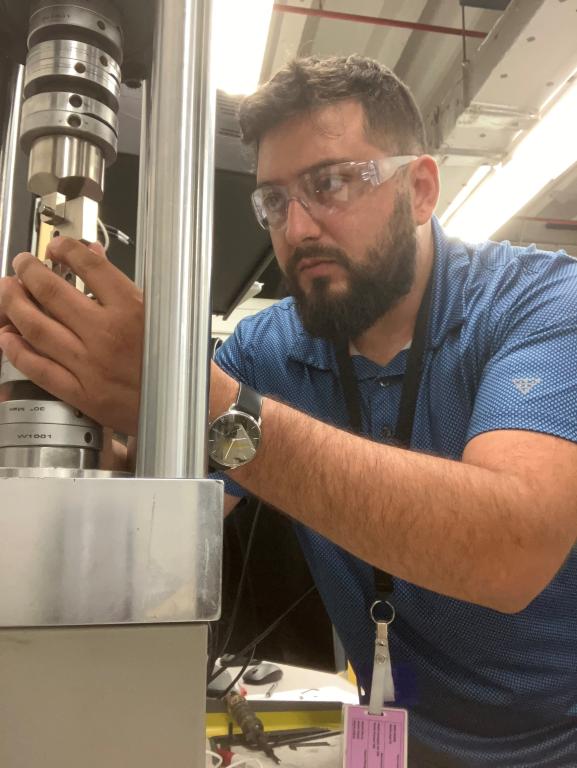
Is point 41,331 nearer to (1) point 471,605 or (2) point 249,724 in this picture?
(1) point 471,605

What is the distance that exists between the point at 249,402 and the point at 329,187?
66 centimetres

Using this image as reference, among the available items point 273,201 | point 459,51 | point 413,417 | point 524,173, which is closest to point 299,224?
point 273,201

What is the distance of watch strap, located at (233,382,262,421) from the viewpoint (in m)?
0.49

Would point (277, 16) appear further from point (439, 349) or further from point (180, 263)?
point (180, 263)

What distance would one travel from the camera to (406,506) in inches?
22.4

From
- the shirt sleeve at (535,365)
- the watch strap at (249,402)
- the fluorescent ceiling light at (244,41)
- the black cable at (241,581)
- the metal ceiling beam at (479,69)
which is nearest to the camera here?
the watch strap at (249,402)

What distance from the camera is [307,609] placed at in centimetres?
125

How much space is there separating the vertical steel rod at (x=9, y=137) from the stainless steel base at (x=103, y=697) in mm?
400

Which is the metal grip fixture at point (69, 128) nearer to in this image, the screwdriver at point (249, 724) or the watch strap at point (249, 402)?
the watch strap at point (249, 402)

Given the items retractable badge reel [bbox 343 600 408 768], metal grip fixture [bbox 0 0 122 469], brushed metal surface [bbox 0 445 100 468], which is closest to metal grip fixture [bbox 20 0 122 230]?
metal grip fixture [bbox 0 0 122 469]

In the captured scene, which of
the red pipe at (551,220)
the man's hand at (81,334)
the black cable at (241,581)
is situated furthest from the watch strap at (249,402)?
the red pipe at (551,220)

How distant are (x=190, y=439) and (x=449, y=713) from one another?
3.04ft

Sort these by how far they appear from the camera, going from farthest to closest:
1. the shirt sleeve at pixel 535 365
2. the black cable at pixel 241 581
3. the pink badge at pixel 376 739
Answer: the black cable at pixel 241 581 → the pink badge at pixel 376 739 → the shirt sleeve at pixel 535 365

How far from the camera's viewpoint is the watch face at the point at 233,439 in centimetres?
41
